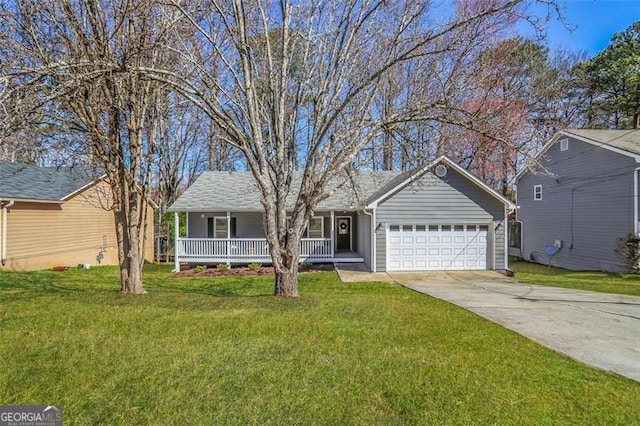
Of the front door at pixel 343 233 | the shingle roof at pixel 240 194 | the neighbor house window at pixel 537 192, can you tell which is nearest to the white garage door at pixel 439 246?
the shingle roof at pixel 240 194

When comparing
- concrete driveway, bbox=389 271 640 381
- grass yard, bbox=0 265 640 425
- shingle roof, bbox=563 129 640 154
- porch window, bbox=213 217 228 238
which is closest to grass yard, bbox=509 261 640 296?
concrete driveway, bbox=389 271 640 381

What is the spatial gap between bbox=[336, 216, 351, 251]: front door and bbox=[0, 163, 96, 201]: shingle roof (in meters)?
10.9

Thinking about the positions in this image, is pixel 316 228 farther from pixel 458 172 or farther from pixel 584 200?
pixel 584 200

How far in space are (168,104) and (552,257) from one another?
725 inches

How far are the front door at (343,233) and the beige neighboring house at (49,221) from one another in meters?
10.2

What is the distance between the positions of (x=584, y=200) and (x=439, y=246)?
7.67 meters

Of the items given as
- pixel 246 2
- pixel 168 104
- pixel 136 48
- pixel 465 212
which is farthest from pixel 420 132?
pixel 136 48

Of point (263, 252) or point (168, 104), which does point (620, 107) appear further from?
point (168, 104)

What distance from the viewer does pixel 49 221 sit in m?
16.0

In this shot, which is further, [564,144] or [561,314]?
[564,144]

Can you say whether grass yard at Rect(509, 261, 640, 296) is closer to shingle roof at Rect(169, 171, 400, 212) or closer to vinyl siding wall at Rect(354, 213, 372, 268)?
vinyl siding wall at Rect(354, 213, 372, 268)

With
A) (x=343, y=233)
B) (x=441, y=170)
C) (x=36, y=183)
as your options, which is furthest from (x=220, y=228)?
(x=441, y=170)

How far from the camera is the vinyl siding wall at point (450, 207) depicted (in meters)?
13.6

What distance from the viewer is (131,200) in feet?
27.2
